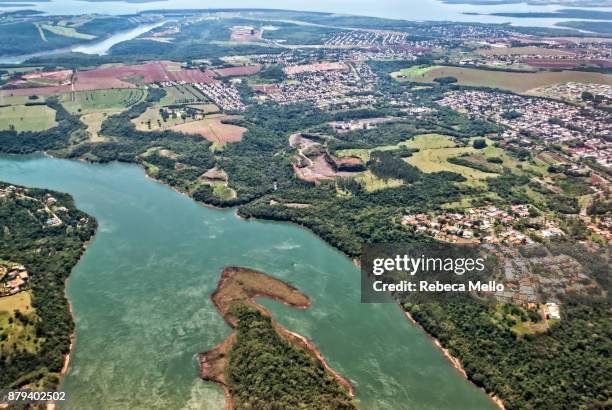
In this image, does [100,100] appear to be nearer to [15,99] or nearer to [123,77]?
[15,99]

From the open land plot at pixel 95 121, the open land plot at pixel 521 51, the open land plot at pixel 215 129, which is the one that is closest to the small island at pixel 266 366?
the open land plot at pixel 215 129

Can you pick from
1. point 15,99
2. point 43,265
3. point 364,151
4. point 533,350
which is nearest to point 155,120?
point 15,99

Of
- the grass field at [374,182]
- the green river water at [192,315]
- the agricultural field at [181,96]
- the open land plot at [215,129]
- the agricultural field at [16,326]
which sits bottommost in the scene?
the green river water at [192,315]

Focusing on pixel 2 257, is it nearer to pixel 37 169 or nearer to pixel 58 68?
pixel 37 169

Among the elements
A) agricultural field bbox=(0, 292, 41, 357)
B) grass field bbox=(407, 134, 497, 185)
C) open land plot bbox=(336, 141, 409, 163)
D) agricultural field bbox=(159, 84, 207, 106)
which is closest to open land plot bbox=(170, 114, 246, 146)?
agricultural field bbox=(159, 84, 207, 106)

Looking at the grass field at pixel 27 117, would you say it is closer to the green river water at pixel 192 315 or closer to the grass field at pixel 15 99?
the grass field at pixel 15 99

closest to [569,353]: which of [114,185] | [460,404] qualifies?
[460,404]

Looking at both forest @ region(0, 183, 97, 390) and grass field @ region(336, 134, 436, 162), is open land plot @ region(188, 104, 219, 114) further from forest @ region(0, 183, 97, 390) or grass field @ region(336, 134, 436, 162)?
forest @ region(0, 183, 97, 390)
